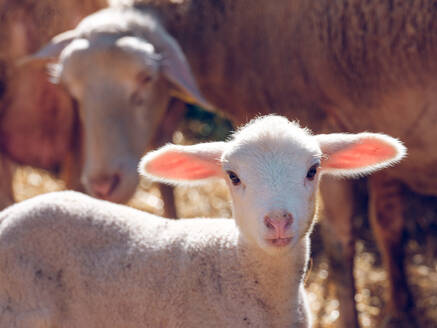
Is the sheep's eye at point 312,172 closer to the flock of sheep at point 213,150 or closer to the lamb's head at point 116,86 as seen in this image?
the flock of sheep at point 213,150

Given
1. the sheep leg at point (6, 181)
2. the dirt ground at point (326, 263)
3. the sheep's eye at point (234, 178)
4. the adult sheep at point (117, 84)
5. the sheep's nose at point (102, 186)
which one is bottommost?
the dirt ground at point (326, 263)

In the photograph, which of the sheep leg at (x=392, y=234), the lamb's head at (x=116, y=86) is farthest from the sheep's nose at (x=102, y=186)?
the sheep leg at (x=392, y=234)

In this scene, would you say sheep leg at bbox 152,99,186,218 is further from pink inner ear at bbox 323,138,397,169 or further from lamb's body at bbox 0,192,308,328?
pink inner ear at bbox 323,138,397,169

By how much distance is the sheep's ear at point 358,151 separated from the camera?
11.3 ft

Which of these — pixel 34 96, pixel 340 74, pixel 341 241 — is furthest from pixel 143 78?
pixel 341 241

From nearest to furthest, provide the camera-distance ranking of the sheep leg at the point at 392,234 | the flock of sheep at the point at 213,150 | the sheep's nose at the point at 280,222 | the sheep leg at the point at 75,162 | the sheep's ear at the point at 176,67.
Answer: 1. the sheep's nose at the point at 280,222
2. the flock of sheep at the point at 213,150
3. the sheep's ear at the point at 176,67
4. the sheep leg at the point at 392,234
5. the sheep leg at the point at 75,162

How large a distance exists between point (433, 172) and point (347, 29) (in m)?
0.97

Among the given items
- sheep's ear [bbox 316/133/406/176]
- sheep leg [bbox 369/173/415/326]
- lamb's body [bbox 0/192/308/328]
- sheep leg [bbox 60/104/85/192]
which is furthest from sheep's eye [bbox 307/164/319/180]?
sheep leg [bbox 60/104/85/192]

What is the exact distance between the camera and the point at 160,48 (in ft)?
17.3

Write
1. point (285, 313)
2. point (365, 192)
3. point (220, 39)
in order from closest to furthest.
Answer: point (285, 313)
point (220, 39)
point (365, 192)

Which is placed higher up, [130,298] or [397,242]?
[130,298]

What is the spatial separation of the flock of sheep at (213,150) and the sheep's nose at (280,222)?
0.04 feet

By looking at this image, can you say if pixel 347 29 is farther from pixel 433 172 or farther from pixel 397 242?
pixel 397 242

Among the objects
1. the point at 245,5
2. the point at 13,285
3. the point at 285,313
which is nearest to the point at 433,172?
the point at 245,5
